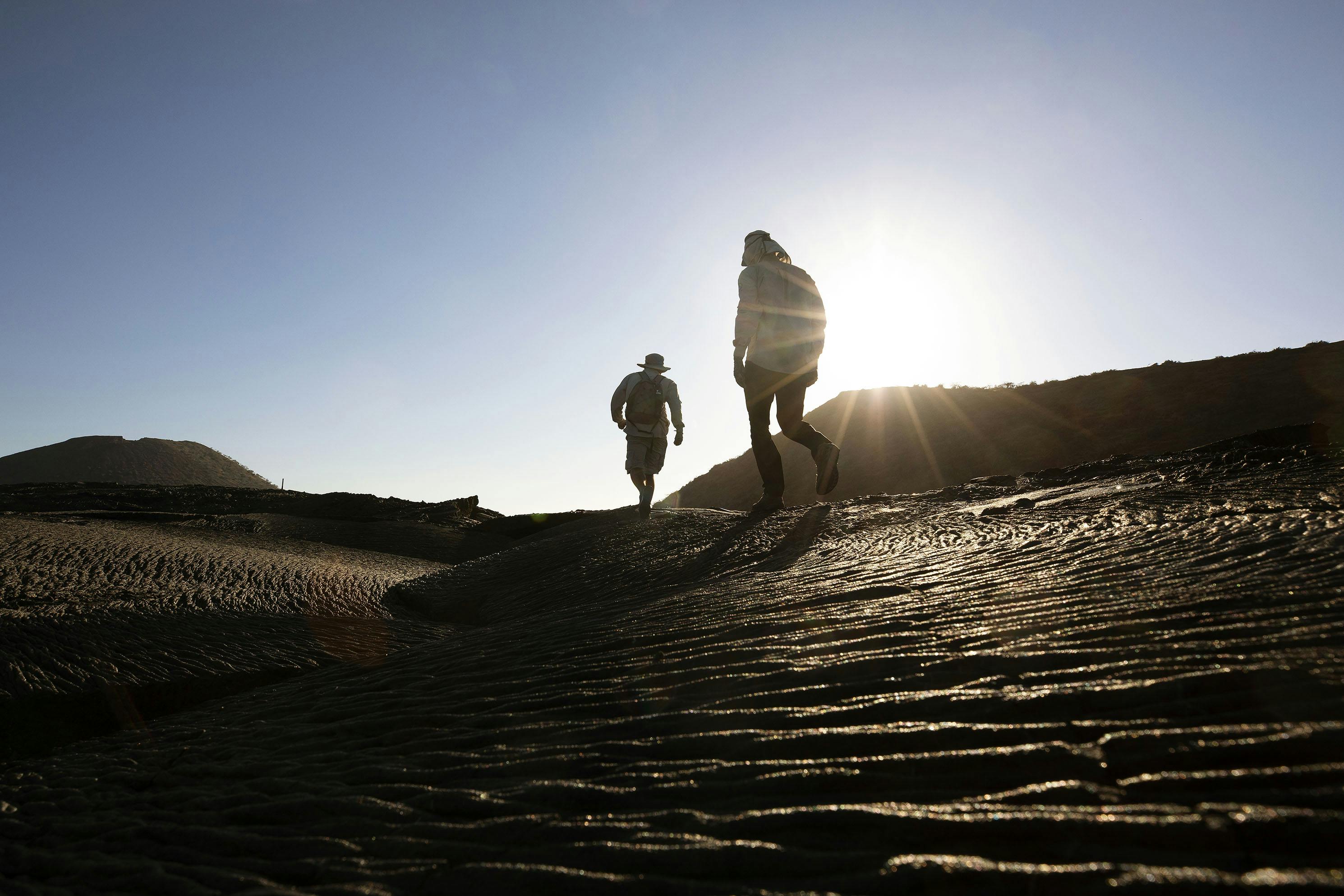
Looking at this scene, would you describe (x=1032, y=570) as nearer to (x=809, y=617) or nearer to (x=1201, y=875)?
(x=809, y=617)

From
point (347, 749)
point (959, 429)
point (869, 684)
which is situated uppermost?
point (959, 429)

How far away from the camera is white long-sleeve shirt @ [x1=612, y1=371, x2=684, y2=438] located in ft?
26.7

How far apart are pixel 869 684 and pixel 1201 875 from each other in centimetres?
86

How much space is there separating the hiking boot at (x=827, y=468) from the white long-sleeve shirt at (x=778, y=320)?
573mm

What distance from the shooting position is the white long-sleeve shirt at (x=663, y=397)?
8125mm

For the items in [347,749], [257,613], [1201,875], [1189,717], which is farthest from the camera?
[257,613]

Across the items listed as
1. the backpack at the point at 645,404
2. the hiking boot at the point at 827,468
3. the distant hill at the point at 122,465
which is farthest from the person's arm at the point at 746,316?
the distant hill at the point at 122,465

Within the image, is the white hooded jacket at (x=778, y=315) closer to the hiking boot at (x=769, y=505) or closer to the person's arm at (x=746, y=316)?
the person's arm at (x=746, y=316)

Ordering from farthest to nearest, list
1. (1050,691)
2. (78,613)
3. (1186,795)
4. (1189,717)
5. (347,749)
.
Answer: (78,613) → (347,749) → (1050,691) → (1189,717) → (1186,795)

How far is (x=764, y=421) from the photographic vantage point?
6.05 meters

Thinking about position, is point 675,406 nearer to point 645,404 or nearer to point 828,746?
point 645,404

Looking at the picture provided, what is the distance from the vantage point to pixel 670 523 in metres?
5.65

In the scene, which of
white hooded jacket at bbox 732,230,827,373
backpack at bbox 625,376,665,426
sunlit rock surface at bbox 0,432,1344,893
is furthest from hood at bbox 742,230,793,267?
sunlit rock surface at bbox 0,432,1344,893

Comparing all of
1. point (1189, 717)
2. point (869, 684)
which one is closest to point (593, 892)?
point (869, 684)
